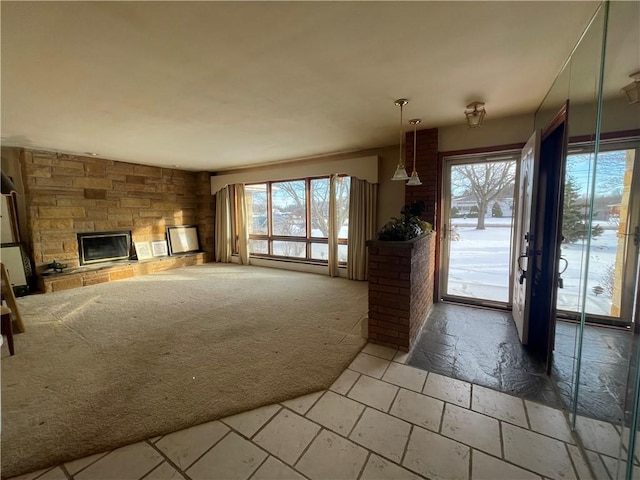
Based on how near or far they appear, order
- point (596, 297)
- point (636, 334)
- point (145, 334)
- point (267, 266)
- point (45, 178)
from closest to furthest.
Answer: point (636, 334), point (596, 297), point (145, 334), point (45, 178), point (267, 266)

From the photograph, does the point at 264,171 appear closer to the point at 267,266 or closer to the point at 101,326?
the point at 267,266

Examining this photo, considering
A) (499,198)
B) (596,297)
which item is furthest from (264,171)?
(596,297)

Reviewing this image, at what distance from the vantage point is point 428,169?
357 cm

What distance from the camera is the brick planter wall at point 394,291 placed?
2.37m

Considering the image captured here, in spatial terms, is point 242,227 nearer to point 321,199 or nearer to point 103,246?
point 321,199

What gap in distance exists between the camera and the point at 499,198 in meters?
3.39

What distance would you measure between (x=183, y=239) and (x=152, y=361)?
473 centimetres

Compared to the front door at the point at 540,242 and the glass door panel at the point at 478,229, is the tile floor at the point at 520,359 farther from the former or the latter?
the glass door panel at the point at 478,229

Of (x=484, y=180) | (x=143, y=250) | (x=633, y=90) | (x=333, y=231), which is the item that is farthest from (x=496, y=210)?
(x=143, y=250)

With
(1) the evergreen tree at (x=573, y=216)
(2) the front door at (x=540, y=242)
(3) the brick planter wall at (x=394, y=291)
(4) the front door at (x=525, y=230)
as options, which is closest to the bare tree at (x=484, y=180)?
(4) the front door at (x=525, y=230)

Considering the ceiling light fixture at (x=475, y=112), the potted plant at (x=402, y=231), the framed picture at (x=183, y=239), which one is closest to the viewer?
the potted plant at (x=402, y=231)

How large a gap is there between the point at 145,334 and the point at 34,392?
3.01ft

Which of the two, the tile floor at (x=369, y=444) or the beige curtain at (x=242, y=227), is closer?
the tile floor at (x=369, y=444)

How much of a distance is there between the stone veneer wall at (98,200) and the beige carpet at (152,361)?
111cm
